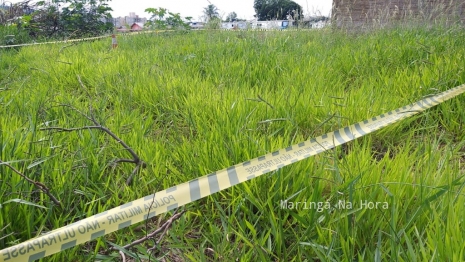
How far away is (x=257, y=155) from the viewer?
1419 millimetres

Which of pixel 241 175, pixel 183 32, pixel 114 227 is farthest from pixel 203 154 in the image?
pixel 183 32

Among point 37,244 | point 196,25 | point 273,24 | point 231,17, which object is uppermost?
point 196,25

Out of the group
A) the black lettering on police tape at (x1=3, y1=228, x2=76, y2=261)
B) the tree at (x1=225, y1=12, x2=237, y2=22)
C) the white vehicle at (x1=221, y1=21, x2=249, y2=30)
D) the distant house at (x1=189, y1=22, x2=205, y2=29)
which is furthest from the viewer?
the distant house at (x1=189, y1=22, x2=205, y2=29)

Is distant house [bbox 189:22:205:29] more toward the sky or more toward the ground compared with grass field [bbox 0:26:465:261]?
more toward the sky

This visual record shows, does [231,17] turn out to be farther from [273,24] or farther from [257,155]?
[257,155]

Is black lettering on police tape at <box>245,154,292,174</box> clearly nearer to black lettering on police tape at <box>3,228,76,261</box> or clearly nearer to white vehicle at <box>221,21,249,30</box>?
black lettering on police tape at <box>3,228,76,261</box>

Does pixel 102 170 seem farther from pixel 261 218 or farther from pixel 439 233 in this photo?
pixel 439 233

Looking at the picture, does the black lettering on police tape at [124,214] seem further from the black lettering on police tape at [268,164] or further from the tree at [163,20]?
the tree at [163,20]

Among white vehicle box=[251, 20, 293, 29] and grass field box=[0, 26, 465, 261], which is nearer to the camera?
grass field box=[0, 26, 465, 261]

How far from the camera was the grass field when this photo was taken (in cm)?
99

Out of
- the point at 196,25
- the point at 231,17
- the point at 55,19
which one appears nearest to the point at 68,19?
the point at 55,19

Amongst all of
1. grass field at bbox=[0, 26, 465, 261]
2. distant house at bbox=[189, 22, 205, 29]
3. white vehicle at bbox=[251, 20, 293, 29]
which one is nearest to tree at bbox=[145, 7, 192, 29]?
distant house at bbox=[189, 22, 205, 29]

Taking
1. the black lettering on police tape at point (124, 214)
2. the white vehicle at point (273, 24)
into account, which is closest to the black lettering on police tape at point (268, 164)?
the black lettering on police tape at point (124, 214)

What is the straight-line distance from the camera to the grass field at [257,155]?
39.0 inches
